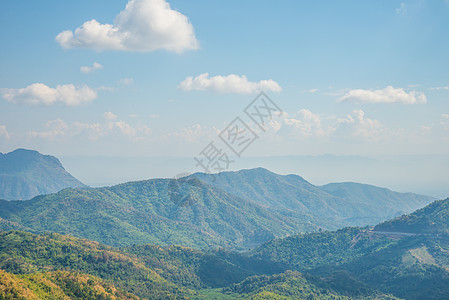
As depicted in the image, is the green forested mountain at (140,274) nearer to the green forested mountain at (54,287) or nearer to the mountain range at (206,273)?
the mountain range at (206,273)

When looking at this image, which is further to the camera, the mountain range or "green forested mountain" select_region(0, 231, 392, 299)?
the mountain range

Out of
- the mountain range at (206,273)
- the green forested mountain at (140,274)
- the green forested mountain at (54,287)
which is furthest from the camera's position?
the mountain range at (206,273)

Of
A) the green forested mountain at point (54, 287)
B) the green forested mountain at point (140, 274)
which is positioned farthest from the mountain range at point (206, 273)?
the green forested mountain at point (54, 287)

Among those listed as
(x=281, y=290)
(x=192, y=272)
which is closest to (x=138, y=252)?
(x=192, y=272)

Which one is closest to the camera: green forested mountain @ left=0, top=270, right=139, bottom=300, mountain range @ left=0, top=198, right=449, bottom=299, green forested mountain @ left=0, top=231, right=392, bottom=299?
green forested mountain @ left=0, top=270, right=139, bottom=300

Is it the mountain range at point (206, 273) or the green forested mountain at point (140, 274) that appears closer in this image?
the green forested mountain at point (140, 274)

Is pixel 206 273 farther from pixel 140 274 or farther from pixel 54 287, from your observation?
pixel 54 287

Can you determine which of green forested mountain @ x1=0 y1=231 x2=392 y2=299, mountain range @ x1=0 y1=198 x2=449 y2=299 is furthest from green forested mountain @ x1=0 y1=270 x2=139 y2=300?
green forested mountain @ x1=0 y1=231 x2=392 y2=299

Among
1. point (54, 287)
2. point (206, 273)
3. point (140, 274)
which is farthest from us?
point (206, 273)

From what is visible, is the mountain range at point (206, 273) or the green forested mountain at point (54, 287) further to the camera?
the mountain range at point (206, 273)

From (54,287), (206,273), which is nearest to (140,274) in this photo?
(206,273)

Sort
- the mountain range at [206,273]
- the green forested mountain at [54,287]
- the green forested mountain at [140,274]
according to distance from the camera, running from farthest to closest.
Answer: the mountain range at [206,273], the green forested mountain at [140,274], the green forested mountain at [54,287]

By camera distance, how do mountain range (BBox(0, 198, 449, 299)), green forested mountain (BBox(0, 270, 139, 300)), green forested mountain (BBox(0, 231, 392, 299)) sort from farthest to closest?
mountain range (BBox(0, 198, 449, 299)) < green forested mountain (BBox(0, 231, 392, 299)) < green forested mountain (BBox(0, 270, 139, 300))

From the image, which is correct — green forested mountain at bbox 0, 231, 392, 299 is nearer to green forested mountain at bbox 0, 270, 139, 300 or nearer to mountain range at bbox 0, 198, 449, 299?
mountain range at bbox 0, 198, 449, 299
